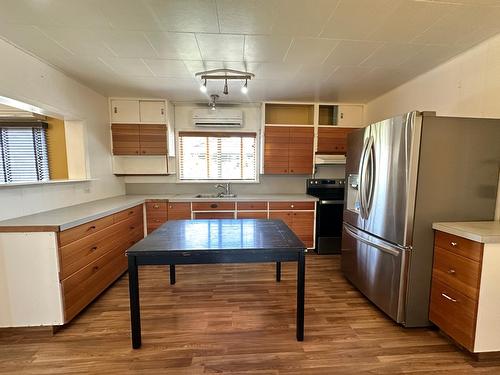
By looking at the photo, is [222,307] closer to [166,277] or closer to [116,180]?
[166,277]

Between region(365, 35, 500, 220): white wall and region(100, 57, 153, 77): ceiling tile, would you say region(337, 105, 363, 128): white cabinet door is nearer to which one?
region(365, 35, 500, 220): white wall

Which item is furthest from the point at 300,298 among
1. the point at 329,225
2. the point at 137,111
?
the point at 137,111

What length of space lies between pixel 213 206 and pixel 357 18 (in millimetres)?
2810

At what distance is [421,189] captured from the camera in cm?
180

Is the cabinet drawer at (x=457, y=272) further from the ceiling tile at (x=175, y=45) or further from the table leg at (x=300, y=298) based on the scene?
the ceiling tile at (x=175, y=45)

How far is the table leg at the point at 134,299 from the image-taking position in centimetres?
160

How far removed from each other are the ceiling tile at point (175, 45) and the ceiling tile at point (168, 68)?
133mm

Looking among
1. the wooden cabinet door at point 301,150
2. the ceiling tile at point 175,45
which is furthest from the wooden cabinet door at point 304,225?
the ceiling tile at point 175,45

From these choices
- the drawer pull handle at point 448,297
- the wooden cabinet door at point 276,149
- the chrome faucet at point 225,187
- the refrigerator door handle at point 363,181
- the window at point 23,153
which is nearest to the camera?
the drawer pull handle at point 448,297

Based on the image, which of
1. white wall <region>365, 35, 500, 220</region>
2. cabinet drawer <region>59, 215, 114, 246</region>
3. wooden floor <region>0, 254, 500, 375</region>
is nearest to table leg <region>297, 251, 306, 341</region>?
wooden floor <region>0, 254, 500, 375</region>

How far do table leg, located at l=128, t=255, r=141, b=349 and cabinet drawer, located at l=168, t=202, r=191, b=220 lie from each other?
1.93 meters

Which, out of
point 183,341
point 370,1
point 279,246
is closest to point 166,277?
point 183,341

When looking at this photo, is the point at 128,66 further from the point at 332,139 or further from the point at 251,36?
the point at 332,139

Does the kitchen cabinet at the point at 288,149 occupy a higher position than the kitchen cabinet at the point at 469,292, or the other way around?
the kitchen cabinet at the point at 288,149
